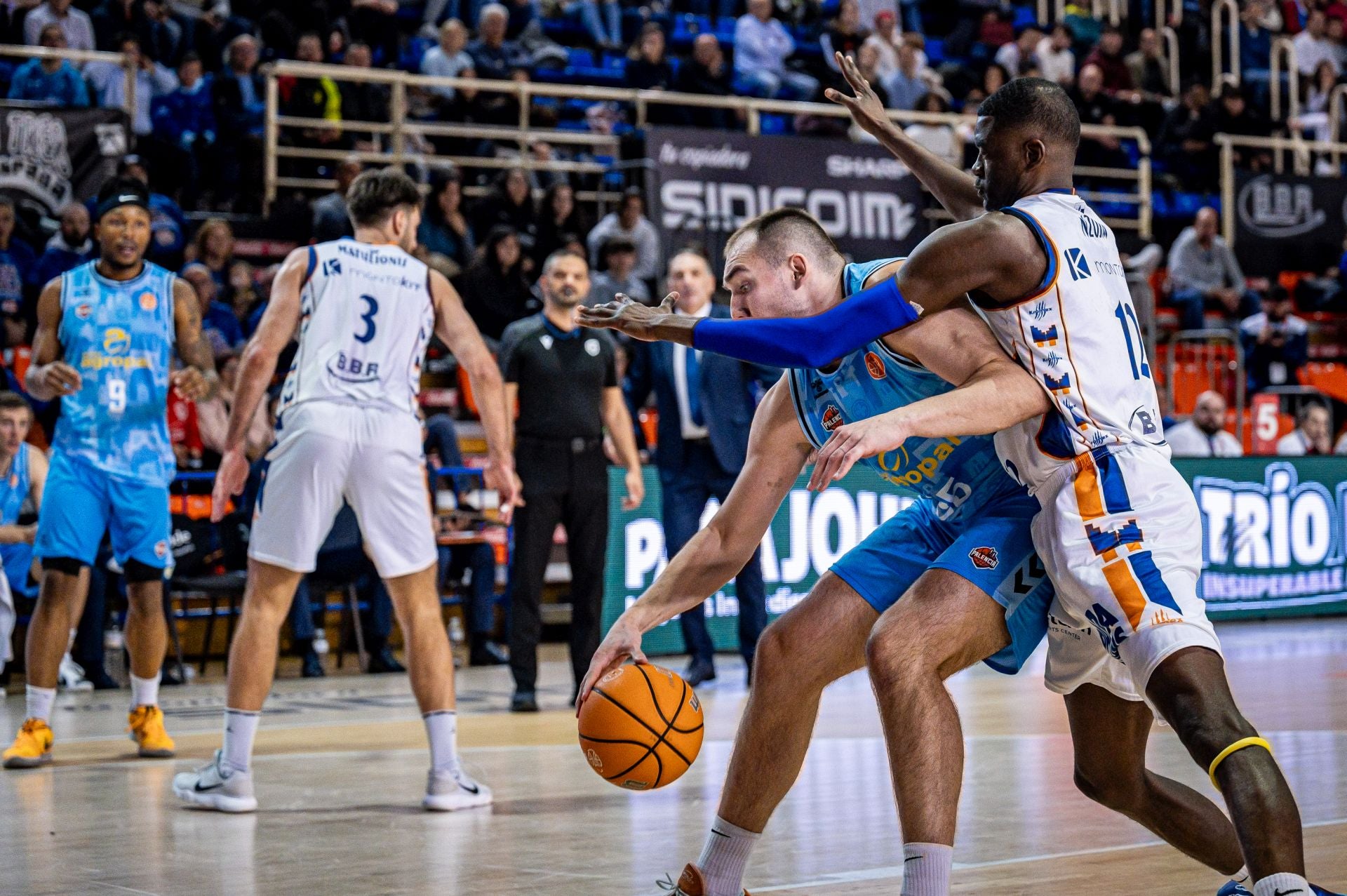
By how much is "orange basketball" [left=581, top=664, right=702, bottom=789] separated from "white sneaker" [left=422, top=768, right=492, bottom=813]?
76.5 inches

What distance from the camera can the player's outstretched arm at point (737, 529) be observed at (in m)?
4.22

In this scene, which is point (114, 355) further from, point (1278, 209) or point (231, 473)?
point (1278, 209)

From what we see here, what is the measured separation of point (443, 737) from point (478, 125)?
10.8m

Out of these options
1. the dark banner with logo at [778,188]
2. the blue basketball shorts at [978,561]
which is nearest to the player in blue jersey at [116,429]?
the blue basketball shorts at [978,561]

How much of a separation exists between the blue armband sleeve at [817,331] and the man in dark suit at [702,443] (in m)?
5.71

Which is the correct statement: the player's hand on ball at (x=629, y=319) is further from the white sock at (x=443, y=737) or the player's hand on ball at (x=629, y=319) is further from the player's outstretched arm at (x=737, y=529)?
the white sock at (x=443, y=737)

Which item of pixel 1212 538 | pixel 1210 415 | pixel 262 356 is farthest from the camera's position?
pixel 1210 415

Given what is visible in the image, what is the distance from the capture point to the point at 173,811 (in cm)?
589

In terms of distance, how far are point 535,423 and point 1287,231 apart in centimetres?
1330

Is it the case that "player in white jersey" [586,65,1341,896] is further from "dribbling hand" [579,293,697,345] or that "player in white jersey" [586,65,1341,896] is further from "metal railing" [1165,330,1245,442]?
"metal railing" [1165,330,1245,442]

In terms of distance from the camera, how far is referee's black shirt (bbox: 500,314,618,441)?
9258 mm

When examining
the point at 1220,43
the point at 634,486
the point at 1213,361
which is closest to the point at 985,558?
the point at 634,486

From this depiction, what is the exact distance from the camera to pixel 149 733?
7.29m

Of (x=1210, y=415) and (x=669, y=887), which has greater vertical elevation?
(x=1210, y=415)
